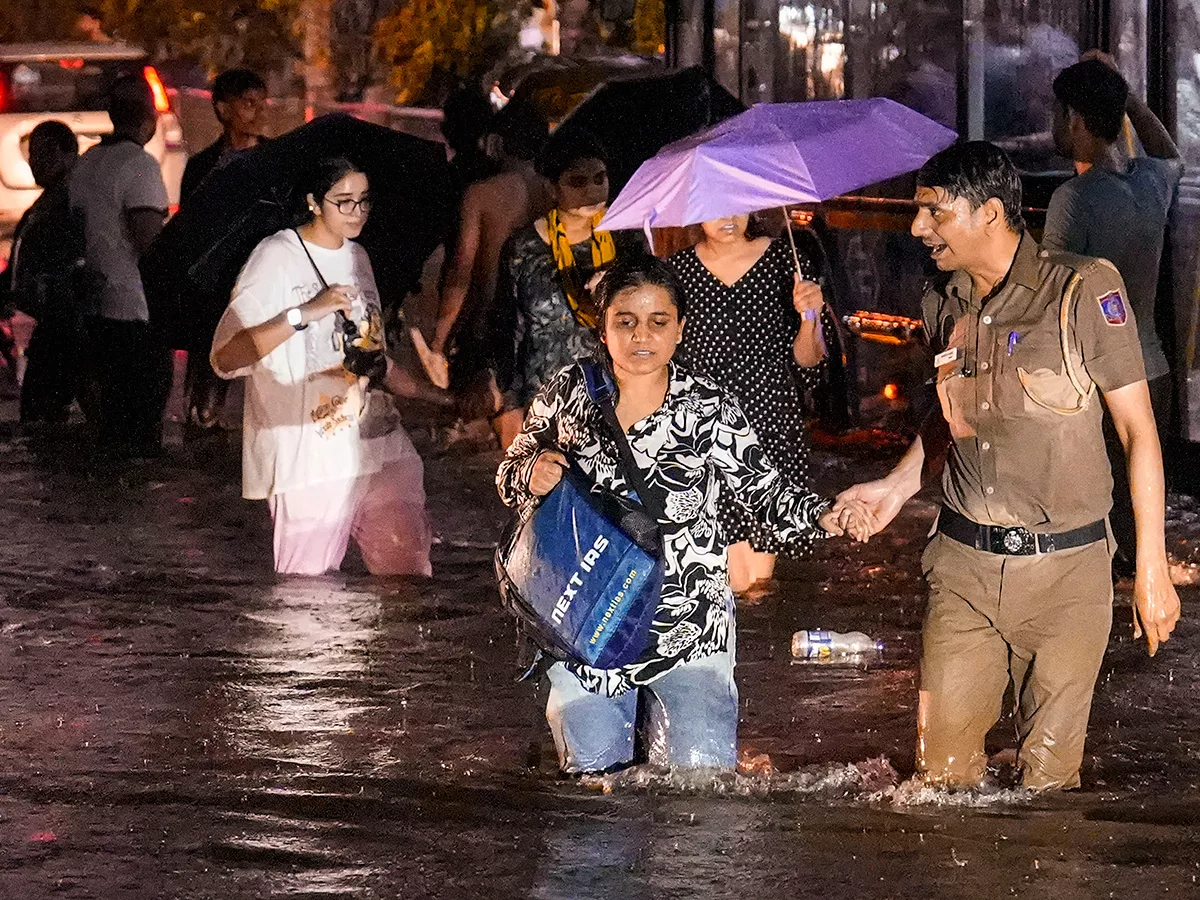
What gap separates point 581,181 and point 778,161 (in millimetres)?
1739

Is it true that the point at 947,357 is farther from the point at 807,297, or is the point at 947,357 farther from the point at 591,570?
the point at 807,297

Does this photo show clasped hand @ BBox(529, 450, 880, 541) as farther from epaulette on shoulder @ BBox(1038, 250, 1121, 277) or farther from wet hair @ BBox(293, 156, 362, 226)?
wet hair @ BBox(293, 156, 362, 226)

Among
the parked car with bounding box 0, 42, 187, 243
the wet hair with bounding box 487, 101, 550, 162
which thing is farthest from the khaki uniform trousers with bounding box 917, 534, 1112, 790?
the parked car with bounding box 0, 42, 187, 243

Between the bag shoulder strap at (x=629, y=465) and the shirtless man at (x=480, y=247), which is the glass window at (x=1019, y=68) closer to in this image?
the shirtless man at (x=480, y=247)

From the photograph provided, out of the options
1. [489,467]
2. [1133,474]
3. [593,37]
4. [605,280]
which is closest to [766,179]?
[605,280]

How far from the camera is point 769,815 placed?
5938 millimetres

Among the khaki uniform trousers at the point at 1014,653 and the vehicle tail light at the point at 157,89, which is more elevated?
the vehicle tail light at the point at 157,89

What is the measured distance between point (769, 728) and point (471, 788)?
1.20 metres

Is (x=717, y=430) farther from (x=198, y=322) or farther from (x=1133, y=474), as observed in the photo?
(x=198, y=322)

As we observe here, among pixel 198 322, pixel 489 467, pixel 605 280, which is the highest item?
pixel 605 280

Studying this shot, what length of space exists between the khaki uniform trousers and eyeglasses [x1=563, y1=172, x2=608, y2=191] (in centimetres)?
365

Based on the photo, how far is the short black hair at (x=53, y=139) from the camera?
14.4 metres

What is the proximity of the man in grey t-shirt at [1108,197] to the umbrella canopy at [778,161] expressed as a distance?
75 cm

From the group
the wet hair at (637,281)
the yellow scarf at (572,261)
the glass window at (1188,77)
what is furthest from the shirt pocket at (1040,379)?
the glass window at (1188,77)
